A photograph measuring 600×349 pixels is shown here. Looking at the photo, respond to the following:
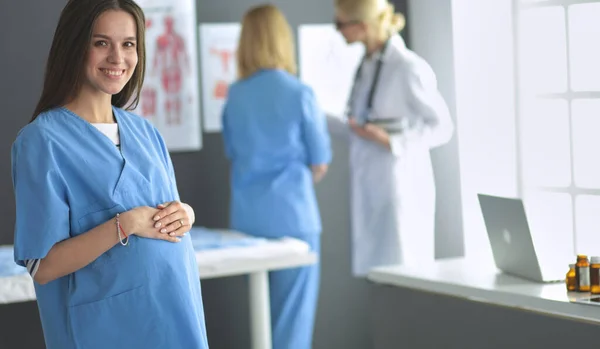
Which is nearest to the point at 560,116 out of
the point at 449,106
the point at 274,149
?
the point at 449,106

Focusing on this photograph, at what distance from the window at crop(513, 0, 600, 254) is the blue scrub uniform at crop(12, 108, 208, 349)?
2.60 metres

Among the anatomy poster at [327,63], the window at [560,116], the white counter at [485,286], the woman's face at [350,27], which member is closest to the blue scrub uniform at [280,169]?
the woman's face at [350,27]

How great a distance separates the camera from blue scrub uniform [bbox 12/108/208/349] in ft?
6.40

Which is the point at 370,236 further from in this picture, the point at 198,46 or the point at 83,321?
the point at 83,321

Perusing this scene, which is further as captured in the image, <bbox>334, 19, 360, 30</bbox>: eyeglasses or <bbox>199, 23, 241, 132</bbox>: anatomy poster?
<bbox>199, 23, 241, 132</bbox>: anatomy poster

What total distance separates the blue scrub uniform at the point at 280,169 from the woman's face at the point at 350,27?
0.30m

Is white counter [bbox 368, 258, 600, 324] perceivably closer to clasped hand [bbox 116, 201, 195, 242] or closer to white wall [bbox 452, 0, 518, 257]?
clasped hand [bbox 116, 201, 195, 242]

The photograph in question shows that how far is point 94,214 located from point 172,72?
2461mm

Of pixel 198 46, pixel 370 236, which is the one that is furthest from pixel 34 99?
pixel 370 236

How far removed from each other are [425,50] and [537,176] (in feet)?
2.91

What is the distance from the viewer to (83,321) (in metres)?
2.00

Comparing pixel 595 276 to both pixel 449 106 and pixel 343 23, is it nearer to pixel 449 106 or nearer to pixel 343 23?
pixel 343 23

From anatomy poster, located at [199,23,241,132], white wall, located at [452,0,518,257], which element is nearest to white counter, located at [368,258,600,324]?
white wall, located at [452,0,518,257]

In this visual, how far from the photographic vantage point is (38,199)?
194cm
